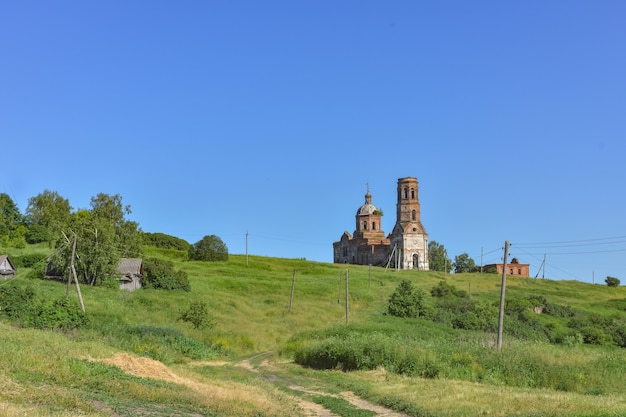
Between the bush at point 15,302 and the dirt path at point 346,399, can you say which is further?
the bush at point 15,302

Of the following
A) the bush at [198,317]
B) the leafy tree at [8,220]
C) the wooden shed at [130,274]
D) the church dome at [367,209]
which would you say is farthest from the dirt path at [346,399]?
the church dome at [367,209]

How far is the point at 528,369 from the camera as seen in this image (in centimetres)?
2525

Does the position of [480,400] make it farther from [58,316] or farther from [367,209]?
[367,209]

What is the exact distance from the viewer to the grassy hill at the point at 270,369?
51.0ft

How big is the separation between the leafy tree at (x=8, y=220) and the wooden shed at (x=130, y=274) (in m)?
25.3

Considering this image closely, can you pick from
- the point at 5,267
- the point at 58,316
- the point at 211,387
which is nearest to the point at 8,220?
the point at 5,267

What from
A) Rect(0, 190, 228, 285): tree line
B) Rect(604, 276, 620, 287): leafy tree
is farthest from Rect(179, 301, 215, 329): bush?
Rect(604, 276, 620, 287): leafy tree

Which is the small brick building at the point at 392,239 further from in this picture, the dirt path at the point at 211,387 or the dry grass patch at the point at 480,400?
the dirt path at the point at 211,387

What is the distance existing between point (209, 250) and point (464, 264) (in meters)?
58.3

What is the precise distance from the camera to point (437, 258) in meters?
127

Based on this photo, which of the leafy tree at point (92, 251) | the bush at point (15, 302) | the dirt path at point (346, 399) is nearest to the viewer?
the dirt path at point (346, 399)

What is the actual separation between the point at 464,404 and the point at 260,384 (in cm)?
804

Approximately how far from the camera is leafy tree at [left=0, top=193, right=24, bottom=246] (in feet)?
278

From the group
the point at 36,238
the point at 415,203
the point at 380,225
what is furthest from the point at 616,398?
the point at 380,225
